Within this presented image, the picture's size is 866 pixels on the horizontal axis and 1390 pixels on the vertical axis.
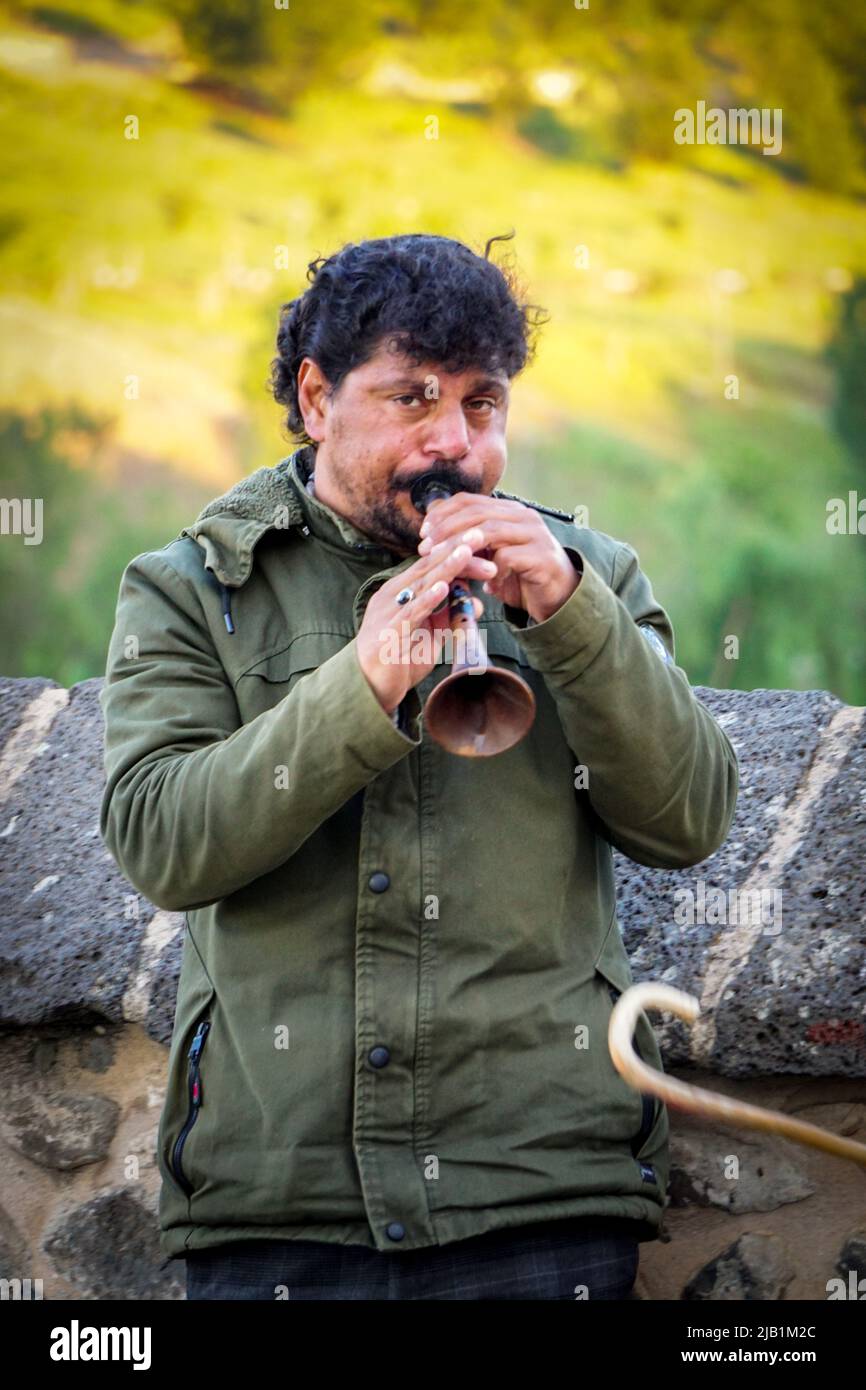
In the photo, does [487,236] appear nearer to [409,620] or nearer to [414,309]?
[414,309]

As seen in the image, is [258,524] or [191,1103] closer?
[191,1103]

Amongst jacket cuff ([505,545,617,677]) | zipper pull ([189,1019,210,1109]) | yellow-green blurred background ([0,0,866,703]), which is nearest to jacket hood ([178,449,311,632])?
jacket cuff ([505,545,617,677])

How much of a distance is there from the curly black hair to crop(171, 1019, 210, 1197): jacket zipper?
0.85 m

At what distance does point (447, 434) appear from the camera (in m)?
2.23

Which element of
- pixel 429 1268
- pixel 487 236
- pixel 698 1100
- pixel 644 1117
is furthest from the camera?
pixel 487 236

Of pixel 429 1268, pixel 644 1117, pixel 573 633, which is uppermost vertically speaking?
pixel 573 633

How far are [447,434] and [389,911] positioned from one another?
→ 1.94 feet

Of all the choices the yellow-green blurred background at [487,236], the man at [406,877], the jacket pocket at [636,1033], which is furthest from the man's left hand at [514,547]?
the yellow-green blurred background at [487,236]

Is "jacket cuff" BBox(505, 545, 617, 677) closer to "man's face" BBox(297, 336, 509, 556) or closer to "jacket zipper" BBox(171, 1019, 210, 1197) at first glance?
"man's face" BBox(297, 336, 509, 556)

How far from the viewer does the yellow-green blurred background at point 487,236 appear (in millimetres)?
6035

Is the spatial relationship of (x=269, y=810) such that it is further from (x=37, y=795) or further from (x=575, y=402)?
(x=575, y=402)

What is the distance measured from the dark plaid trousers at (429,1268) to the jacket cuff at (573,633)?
635mm

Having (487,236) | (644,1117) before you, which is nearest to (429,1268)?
(644,1117)

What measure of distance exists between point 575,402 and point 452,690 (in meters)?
4.16
